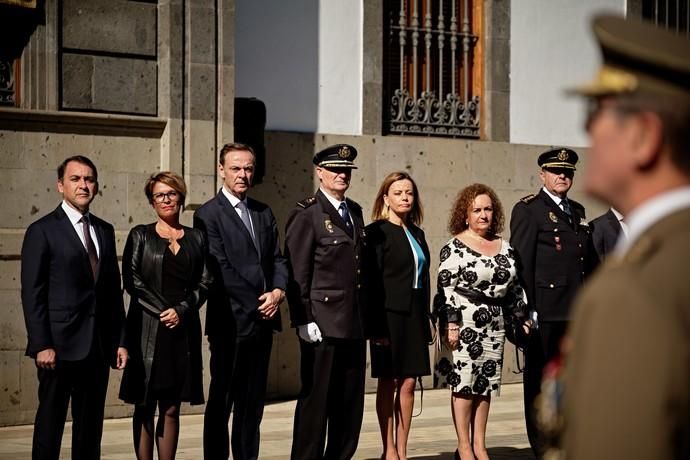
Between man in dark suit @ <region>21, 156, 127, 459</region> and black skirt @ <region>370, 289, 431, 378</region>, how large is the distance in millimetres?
2098

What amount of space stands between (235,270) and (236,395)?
79cm

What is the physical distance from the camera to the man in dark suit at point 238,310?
8953mm

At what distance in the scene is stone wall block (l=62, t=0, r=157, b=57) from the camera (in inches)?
483

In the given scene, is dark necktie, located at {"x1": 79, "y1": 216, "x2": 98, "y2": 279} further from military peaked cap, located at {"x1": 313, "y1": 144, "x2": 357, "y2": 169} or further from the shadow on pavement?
the shadow on pavement

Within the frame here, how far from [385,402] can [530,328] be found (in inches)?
44.7

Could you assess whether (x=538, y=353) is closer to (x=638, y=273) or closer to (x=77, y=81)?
(x=77, y=81)

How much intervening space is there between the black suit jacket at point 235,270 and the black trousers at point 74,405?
93 cm

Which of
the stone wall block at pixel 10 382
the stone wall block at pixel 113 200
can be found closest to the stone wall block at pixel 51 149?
the stone wall block at pixel 113 200

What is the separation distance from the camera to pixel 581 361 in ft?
6.81

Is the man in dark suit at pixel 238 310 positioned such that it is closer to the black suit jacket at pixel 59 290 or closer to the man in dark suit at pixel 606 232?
the black suit jacket at pixel 59 290

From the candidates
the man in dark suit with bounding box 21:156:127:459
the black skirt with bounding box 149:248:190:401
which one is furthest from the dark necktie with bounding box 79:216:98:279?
the black skirt with bounding box 149:248:190:401

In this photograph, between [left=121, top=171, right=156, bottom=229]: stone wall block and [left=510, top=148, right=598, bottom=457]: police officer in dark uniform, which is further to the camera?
[left=121, top=171, right=156, bottom=229]: stone wall block

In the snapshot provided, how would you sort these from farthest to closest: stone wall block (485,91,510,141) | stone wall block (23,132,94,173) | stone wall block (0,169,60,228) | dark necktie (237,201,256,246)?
stone wall block (485,91,510,141) → stone wall block (23,132,94,173) → stone wall block (0,169,60,228) → dark necktie (237,201,256,246)

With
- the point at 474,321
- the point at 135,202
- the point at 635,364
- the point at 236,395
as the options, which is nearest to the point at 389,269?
the point at 474,321
